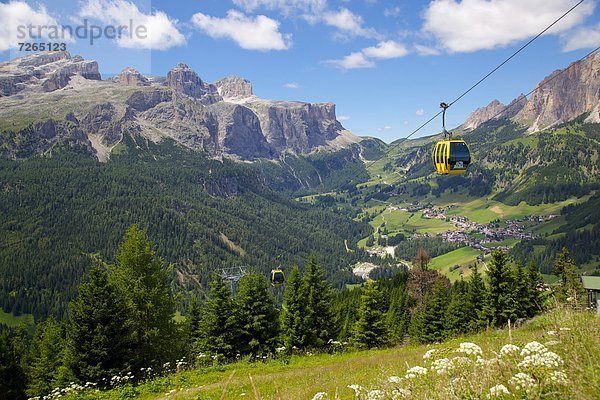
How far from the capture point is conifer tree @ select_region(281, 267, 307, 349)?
40656 millimetres

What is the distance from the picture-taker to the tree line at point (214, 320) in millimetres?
25906

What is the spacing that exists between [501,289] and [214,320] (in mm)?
33788

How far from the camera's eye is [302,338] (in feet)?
134

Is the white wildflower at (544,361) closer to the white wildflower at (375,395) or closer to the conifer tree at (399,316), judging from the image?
the white wildflower at (375,395)

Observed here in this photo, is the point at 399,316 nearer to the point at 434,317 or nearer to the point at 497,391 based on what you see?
the point at 434,317

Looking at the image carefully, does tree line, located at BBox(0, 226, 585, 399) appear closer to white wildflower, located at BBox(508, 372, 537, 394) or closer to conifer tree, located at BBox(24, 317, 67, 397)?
conifer tree, located at BBox(24, 317, 67, 397)

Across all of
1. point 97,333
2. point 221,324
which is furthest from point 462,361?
point 221,324

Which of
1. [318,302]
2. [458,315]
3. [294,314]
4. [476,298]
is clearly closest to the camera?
[294,314]

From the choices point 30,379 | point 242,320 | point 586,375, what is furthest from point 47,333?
point 586,375

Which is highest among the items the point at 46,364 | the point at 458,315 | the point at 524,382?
the point at 524,382

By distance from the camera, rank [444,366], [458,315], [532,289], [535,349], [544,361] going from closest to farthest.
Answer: [544,361], [535,349], [444,366], [532,289], [458,315]

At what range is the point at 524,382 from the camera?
15.5 ft

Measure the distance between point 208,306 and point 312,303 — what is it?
10921mm

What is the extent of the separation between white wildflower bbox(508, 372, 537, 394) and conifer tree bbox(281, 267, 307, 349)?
3663 centimetres
